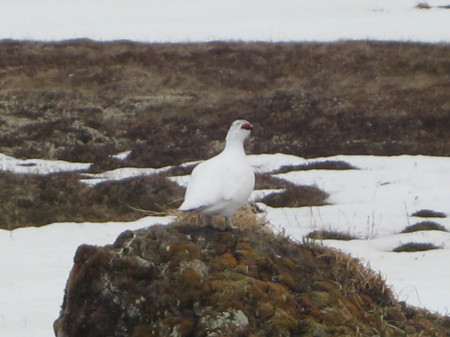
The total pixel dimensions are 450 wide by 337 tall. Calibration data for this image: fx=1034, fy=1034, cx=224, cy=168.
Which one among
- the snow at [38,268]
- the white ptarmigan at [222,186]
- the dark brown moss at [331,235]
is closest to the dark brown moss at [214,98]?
the dark brown moss at [331,235]

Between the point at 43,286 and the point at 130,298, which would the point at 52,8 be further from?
the point at 130,298

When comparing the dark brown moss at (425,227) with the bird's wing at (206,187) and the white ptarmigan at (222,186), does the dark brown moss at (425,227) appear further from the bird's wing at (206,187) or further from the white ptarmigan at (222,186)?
the bird's wing at (206,187)

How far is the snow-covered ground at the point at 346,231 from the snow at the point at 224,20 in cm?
1799

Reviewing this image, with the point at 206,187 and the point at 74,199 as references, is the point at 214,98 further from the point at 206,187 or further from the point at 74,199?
the point at 206,187

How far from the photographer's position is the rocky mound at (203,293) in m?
8.41

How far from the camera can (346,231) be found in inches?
707

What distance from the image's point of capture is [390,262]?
53.0 ft

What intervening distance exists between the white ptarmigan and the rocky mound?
1.18ft

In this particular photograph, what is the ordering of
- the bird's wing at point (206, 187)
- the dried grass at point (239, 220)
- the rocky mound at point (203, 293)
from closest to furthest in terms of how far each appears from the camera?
1. the rocky mound at point (203, 293)
2. the bird's wing at point (206, 187)
3. the dried grass at point (239, 220)

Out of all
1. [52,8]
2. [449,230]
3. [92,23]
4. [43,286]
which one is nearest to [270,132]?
[449,230]

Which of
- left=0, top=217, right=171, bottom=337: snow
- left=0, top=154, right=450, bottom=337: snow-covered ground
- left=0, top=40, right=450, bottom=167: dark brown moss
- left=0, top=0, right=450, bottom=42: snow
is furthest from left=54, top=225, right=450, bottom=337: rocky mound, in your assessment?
left=0, top=0, right=450, bottom=42: snow

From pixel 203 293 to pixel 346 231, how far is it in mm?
9749

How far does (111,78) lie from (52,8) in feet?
70.9

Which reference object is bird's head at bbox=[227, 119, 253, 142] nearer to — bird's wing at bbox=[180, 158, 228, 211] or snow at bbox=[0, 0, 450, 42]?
bird's wing at bbox=[180, 158, 228, 211]
